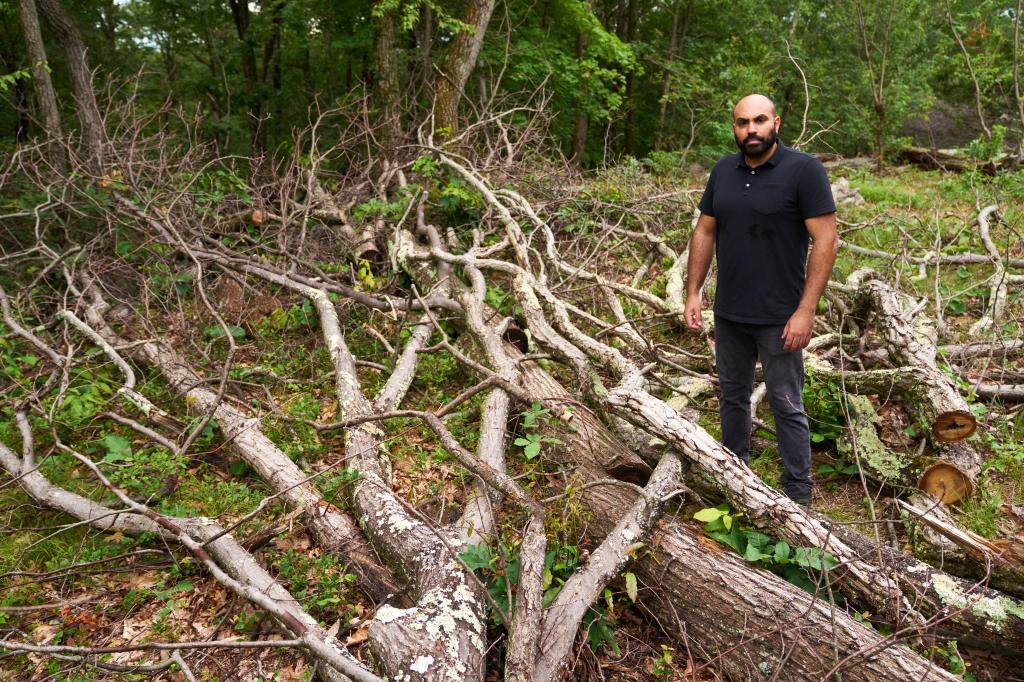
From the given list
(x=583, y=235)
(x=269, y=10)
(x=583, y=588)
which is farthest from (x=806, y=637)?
(x=269, y=10)

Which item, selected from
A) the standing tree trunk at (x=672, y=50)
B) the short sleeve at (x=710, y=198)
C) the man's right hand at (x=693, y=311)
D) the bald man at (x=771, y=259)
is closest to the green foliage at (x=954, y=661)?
the bald man at (x=771, y=259)

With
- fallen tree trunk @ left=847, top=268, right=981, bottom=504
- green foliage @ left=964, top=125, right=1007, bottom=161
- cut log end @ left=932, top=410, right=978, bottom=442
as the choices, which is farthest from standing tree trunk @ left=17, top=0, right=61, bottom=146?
green foliage @ left=964, top=125, right=1007, bottom=161

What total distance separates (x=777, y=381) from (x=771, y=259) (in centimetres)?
63

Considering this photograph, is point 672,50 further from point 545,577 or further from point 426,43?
point 545,577

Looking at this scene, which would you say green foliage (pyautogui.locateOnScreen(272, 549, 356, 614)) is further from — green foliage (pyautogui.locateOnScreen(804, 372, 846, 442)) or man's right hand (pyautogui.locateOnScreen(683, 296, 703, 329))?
green foliage (pyautogui.locateOnScreen(804, 372, 846, 442))

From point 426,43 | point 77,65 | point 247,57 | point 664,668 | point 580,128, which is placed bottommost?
point 664,668

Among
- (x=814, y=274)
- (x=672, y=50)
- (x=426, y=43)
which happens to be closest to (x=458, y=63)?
(x=426, y=43)

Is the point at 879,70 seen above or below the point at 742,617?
above

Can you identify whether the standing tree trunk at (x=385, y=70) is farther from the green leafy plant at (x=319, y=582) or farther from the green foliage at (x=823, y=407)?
the green leafy plant at (x=319, y=582)

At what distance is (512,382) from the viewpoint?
158 inches

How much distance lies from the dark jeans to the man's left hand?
9 centimetres

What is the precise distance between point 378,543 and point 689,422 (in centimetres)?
172

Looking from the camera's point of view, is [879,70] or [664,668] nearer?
[664,668]

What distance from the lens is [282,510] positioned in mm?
3568
